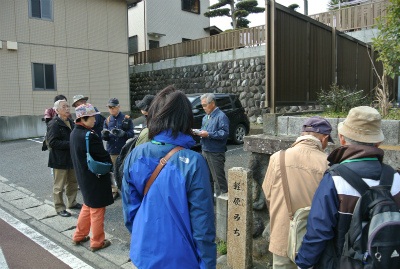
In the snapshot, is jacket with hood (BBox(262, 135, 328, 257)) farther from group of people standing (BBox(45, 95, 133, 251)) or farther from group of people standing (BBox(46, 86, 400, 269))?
group of people standing (BBox(45, 95, 133, 251))

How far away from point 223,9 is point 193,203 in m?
21.8

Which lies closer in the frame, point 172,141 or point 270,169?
point 172,141

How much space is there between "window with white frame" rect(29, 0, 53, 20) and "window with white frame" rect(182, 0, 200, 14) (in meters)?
11.3

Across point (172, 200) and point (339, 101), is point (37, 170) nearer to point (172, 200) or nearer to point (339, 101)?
point (339, 101)

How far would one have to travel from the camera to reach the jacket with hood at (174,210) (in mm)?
1975

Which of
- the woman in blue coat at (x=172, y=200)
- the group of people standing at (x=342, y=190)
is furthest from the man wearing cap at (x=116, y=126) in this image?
the group of people standing at (x=342, y=190)

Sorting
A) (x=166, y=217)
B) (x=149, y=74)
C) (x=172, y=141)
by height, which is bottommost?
(x=166, y=217)

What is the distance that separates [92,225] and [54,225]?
4.25 feet

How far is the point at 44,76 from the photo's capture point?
49.2ft

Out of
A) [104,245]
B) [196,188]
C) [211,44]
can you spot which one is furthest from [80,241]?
[211,44]

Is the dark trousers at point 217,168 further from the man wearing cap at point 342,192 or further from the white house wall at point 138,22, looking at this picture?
the white house wall at point 138,22

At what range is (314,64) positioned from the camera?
491 cm

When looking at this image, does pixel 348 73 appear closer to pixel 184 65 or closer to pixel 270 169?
pixel 270 169

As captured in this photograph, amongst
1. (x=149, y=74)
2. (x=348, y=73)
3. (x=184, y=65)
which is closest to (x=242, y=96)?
(x=184, y=65)
